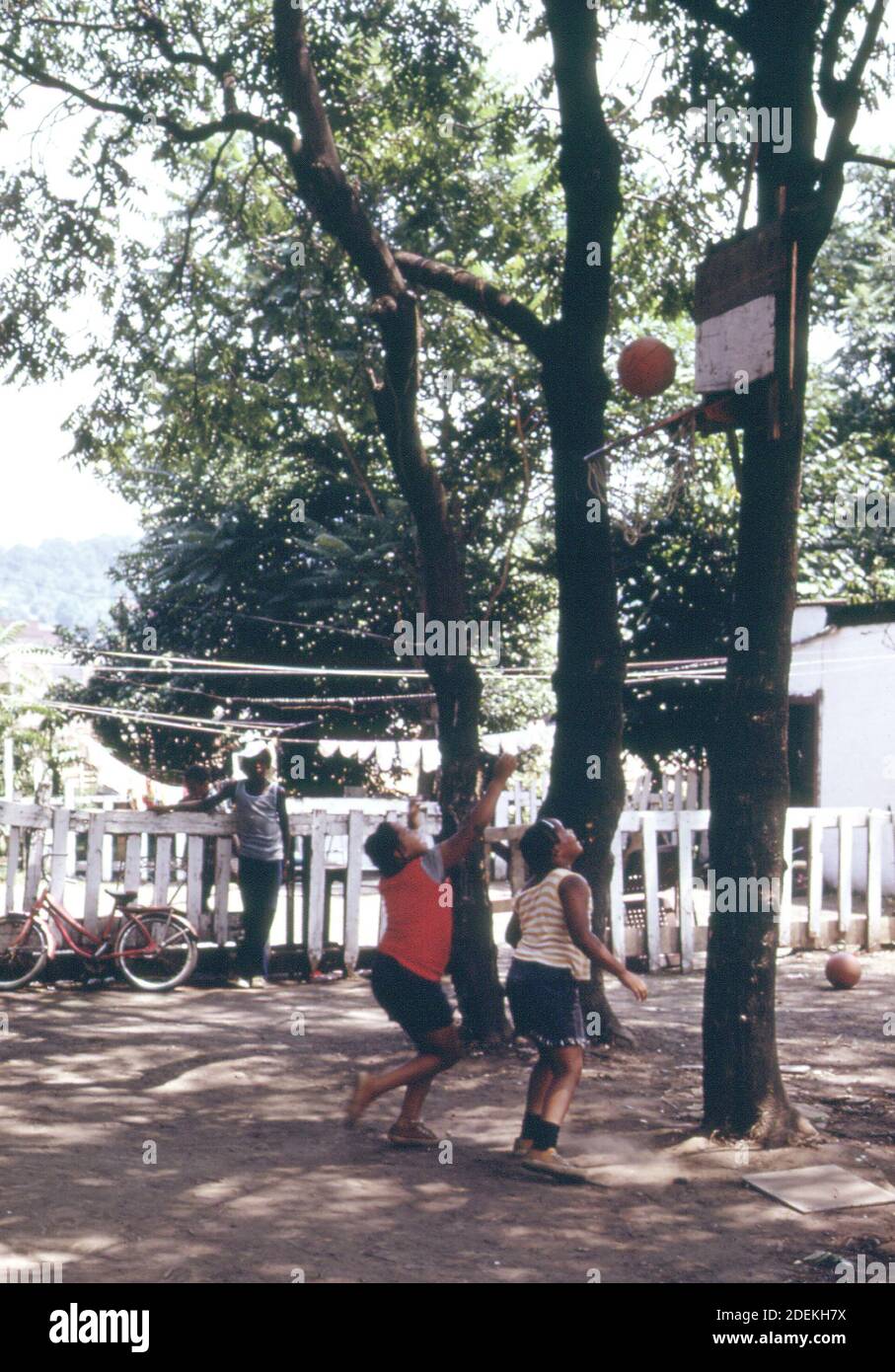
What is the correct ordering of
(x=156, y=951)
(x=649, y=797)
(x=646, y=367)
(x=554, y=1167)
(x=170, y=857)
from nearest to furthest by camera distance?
(x=554, y=1167) → (x=646, y=367) → (x=156, y=951) → (x=170, y=857) → (x=649, y=797)

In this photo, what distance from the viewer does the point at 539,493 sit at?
2703cm

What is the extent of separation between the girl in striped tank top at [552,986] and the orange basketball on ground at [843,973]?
5164mm

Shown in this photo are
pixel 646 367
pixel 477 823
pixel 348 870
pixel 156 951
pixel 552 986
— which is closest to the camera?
pixel 552 986

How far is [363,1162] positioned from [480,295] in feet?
18.3

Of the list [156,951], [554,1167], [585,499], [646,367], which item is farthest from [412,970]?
[156,951]

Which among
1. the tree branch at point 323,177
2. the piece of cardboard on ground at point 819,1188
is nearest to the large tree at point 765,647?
the piece of cardboard on ground at point 819,1188

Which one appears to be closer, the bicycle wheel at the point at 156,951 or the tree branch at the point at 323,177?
the tree branch at the point at 323,177

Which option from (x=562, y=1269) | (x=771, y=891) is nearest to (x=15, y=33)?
(x=771, y=891)

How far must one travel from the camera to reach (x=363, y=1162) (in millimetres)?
6566

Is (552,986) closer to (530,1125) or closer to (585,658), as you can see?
(530,1125)

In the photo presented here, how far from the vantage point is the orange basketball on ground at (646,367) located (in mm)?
8102

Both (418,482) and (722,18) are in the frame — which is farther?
(418,482)

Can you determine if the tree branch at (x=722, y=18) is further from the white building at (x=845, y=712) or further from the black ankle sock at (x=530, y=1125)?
the white building at (x=845, y=712)

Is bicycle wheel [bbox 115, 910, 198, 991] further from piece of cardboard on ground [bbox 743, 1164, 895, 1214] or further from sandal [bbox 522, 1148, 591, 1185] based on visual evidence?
piece of cardboard on ground [bbox 743, 1164, 895, 1214]
